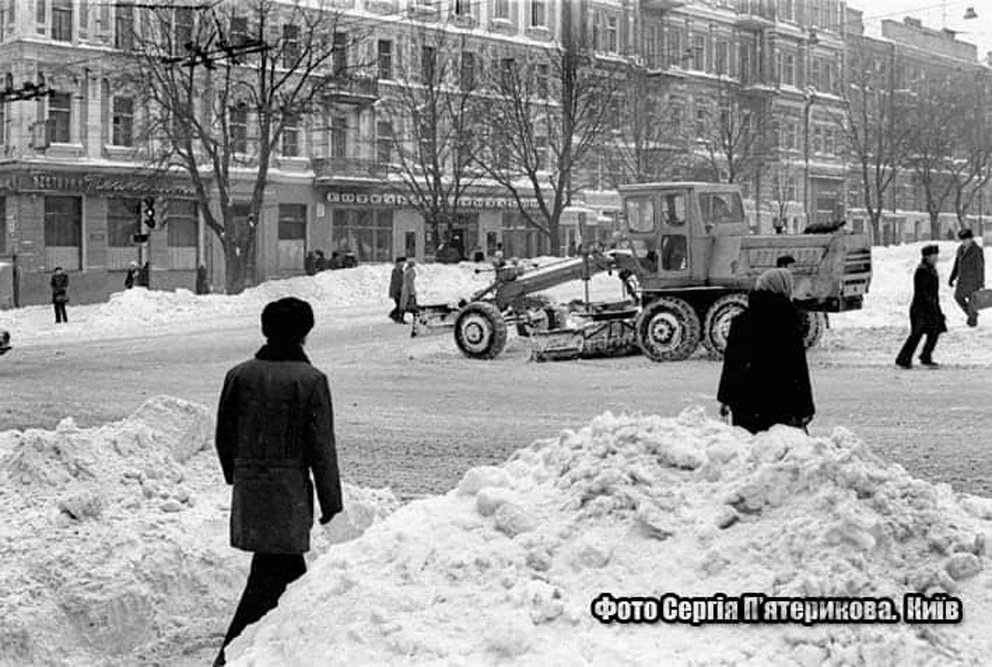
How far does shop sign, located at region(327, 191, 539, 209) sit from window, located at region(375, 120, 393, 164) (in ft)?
5.16

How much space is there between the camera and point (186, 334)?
28.1 meters

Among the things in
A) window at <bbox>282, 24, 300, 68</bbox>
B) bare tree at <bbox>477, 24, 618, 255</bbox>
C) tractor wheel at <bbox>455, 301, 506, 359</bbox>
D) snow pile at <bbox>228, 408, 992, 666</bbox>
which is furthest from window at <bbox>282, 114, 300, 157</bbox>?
snow pile at <bbox>228, 408, 992, 666</bbox>

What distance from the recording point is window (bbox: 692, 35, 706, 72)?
61.0m

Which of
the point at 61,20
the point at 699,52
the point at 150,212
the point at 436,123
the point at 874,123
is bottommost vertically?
the point at 150,212

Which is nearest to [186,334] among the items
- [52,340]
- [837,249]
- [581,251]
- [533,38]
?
[52,340]

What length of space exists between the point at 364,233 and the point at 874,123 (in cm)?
2415

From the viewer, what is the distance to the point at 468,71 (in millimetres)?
51031

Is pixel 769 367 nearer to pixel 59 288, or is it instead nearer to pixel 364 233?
pixel 59 288

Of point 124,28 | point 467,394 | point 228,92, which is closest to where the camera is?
point 467,394

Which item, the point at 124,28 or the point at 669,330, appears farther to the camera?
the point at 124,28

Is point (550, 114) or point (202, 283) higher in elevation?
point (550, 114)

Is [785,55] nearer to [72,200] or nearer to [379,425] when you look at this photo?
[72,200]

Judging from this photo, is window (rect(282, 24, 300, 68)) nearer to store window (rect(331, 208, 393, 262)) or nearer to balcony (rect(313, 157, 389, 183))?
balcony (rect(313, 157, 389, 183))

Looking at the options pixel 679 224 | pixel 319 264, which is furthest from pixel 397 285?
pixel 319 264
